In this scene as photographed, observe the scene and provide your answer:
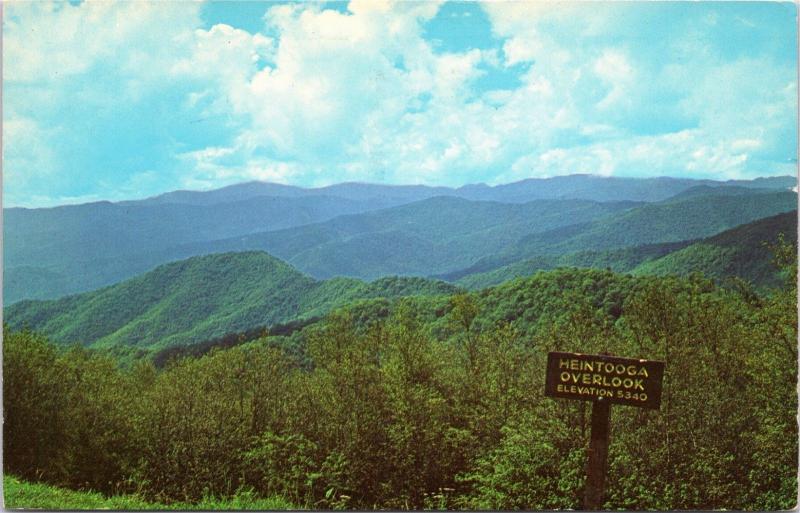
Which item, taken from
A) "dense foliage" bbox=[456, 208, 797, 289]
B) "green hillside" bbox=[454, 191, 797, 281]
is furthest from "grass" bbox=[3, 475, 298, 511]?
"green hillside" bbox=[454, 191, 797, 281]

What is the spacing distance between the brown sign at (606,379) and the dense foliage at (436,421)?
3028 millimetres

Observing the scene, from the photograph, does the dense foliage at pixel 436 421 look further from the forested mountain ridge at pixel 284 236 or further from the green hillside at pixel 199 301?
the green hillside at pixel 199 301

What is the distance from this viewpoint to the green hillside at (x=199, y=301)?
123ft

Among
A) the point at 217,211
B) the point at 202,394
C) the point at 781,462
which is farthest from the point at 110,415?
the point at 217,211

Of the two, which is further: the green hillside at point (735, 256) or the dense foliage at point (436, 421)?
the green hillside at point (735, 256)

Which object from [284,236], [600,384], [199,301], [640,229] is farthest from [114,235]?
[600,384]

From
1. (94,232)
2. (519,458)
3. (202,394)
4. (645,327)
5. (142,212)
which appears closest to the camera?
(519,458)

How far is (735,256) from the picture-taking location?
1019 inches

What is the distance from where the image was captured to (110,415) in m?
15.1

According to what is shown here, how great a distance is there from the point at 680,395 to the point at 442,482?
4.57 meters

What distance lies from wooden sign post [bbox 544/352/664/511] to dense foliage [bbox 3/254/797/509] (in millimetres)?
2648

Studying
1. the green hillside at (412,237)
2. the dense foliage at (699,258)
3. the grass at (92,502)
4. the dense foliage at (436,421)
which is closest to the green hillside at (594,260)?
the dense foliage at (699,258)

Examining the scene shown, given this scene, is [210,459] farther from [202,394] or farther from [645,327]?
[645,327]

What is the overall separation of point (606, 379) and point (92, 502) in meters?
6.61
